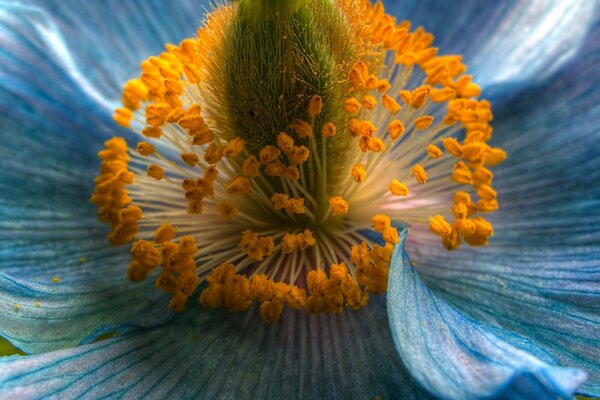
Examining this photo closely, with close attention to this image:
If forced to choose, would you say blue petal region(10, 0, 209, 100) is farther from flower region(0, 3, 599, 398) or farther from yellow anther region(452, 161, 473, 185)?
yellow anther region(452, 161, 473, 185)

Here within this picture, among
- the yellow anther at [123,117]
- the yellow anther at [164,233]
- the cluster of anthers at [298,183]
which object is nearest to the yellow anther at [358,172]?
the cluster of anthers at [298,183]

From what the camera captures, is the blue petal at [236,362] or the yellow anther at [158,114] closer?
the blue petal at [236,362]

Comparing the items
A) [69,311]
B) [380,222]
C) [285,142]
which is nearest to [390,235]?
[380,222]

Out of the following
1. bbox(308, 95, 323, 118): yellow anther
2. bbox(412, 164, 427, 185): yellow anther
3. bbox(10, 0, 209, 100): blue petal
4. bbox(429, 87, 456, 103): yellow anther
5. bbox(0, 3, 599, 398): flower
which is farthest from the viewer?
bbox(10, 0, 209, 100): blue petal

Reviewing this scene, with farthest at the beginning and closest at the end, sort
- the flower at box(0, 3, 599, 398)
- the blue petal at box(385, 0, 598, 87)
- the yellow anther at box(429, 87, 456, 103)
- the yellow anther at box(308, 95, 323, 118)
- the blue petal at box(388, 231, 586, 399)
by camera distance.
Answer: the blue petal at box(385, 0, 598, 87) < the yellow anther at box(429, 87, 456, 103) < the yellow anther at box(308, 95, 323, 118) < the flower at box(0, 3, 599, 398) < the blue petal at box(388, 231, 586, 399)

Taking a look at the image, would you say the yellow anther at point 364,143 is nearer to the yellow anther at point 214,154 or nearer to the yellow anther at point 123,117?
the yellow anther at point 214,154

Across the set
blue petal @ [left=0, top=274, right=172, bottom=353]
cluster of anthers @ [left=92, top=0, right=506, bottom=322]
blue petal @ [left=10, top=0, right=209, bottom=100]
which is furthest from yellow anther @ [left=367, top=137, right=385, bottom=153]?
blue petal @ [left=10, top=0, right=209, bottom=100]
